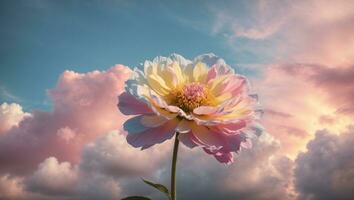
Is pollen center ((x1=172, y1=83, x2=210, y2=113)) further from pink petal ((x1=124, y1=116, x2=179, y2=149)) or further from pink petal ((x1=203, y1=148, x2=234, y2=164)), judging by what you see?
pink petal ((x1=203, y1=148, x2=234, y2=164))

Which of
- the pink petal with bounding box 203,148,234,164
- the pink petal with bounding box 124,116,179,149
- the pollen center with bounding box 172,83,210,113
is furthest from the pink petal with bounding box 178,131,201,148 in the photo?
the pollen center with bounding box 172,83,210,113

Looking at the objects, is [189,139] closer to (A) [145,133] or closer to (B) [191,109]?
(A) [145,133]

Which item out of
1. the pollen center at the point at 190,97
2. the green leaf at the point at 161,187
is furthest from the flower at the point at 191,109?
the green leaf at the point at 161,187

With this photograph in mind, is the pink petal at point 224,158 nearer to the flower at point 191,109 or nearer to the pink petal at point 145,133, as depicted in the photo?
the flower at point 191,109

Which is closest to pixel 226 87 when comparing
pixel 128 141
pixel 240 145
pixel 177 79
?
pixel 177 79

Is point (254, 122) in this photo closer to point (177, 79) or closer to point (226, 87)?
point (226, 87)

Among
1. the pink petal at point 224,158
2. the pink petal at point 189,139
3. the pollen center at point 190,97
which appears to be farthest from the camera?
the pollen center at point 190,97

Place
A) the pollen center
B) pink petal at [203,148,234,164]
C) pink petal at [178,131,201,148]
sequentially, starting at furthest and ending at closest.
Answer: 1. the pollen center
2. pink petal at [203,148,234,164]
3. pink petal at [178,131,201,148]

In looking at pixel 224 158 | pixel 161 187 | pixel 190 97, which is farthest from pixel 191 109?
pixel 161 187
